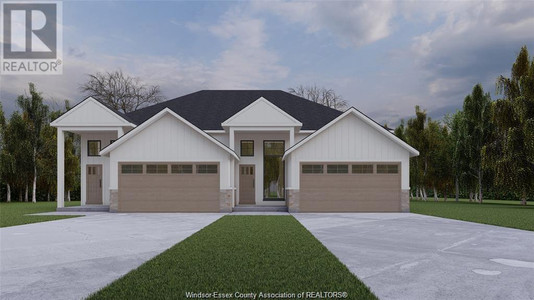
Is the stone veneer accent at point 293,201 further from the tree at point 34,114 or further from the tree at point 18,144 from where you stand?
the tree at point 18,144

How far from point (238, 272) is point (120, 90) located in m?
35.0

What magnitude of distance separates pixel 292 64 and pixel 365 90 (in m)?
4.68

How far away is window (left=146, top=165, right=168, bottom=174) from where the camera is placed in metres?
18.0

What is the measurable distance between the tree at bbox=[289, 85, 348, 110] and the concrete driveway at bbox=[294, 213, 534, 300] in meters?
29.4

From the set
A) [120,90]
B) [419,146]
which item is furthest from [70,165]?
[419,146]

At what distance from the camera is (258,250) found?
730cm

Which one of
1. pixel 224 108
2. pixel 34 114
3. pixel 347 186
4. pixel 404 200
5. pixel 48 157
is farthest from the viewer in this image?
pixel 48 157

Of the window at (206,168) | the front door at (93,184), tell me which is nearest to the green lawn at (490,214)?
the window at (206,168)

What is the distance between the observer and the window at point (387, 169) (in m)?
17.9

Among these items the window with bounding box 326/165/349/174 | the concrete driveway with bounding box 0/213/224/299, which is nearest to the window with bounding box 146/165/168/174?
the concrete driveway with bounding box 0/213/224/299

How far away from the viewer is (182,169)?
1806 cm

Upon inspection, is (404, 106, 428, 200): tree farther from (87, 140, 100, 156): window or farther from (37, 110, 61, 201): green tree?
(37, 110, 61, 201): green tree

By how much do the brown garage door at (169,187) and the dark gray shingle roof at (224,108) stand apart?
362cm

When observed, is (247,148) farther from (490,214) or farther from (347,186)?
(490,214)
